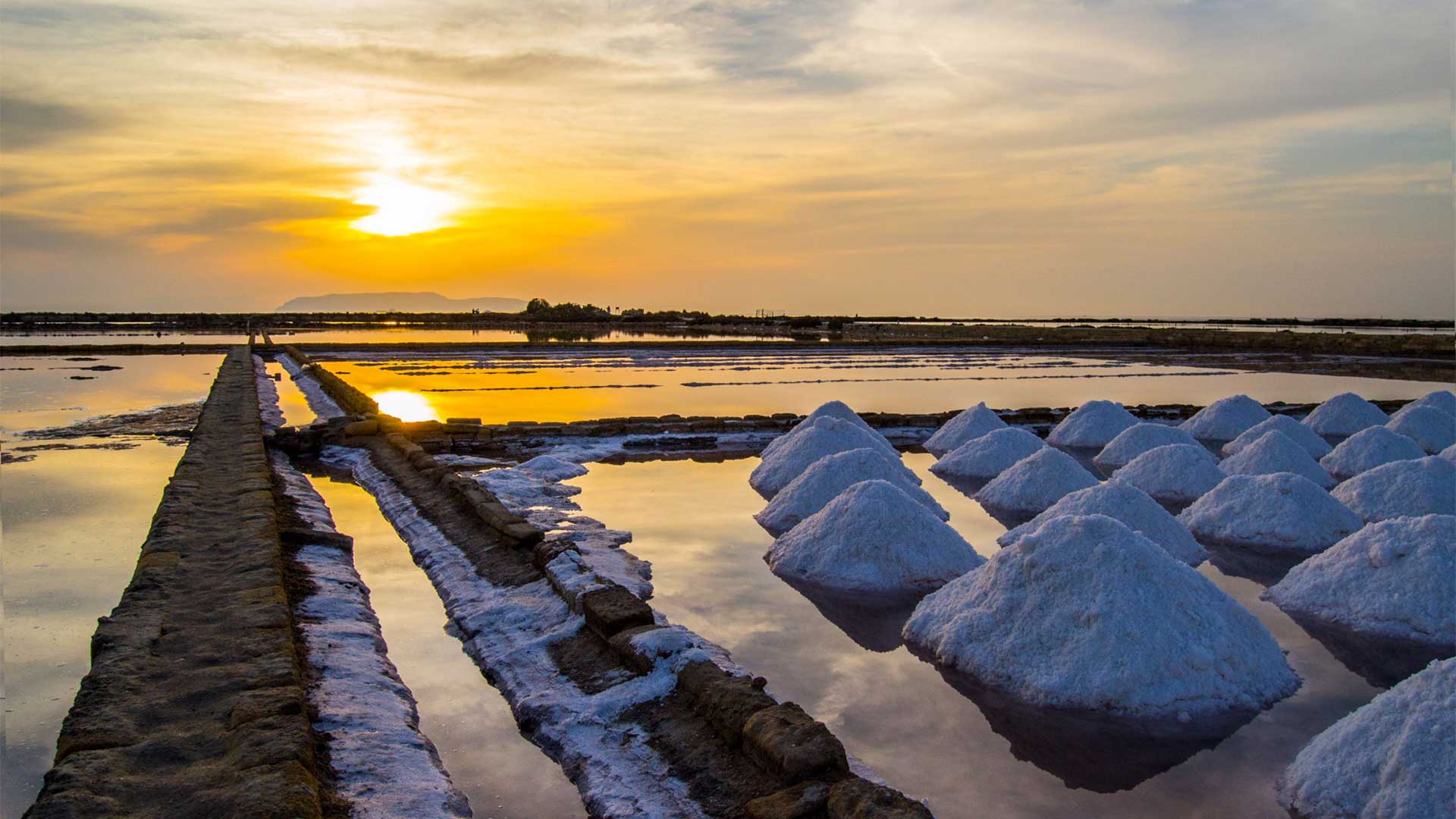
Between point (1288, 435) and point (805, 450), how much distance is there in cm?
545

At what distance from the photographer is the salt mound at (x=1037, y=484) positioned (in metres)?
8.49

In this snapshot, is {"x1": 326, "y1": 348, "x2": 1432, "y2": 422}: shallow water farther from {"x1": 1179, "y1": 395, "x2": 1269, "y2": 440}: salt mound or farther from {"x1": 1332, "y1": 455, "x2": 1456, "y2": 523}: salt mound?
{"x1": 1332, "y1": 455, "x2": 1456, "y2": 523}: salt mound

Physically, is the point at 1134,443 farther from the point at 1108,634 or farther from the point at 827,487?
the point at 1108,634

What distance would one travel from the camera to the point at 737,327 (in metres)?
58.6

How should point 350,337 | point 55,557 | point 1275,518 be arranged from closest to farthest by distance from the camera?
1. point 55,557
2. point 1275,518
3. point 350,337

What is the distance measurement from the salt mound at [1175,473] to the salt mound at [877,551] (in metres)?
3.35

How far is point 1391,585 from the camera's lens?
555 centimetres

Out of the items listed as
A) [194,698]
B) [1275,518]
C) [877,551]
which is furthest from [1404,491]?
[194,698]

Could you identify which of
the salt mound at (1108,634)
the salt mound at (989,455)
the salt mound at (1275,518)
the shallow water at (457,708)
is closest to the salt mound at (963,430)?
the salt mound at (989,455)

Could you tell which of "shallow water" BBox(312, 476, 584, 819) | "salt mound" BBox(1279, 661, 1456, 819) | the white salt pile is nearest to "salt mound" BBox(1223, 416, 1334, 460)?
the white salt pile

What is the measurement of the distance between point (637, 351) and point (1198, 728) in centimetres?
2715

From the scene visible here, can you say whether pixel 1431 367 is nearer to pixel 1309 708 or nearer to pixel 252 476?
pixel 1309 708

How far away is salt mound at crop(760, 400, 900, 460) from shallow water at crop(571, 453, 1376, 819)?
295 centimetres

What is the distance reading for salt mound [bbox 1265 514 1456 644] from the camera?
535cm
